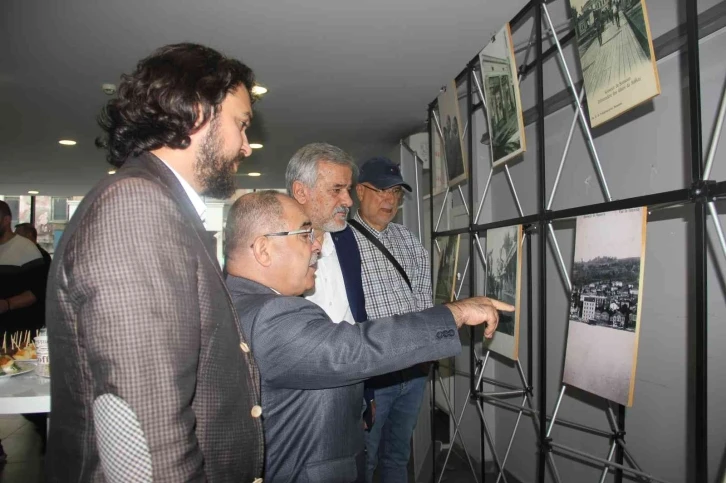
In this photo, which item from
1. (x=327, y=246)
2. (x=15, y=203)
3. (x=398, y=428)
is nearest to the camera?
(x=327, y=246)

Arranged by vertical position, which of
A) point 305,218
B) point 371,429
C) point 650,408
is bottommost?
point 371,429

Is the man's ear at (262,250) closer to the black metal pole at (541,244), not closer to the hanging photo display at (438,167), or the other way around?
the black metal pole at (541,244)

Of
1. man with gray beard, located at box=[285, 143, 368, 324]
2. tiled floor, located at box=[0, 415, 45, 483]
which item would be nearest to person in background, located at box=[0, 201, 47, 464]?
tiled floor, located at box=[0, 415, 45, 483]

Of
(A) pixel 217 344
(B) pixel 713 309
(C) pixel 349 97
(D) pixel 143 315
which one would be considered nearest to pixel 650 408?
A: (B) pixel 713 309

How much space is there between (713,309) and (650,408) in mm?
486

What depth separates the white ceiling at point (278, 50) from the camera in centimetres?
230

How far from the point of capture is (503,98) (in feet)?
5.60

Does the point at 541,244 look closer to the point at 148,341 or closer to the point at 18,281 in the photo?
the point at 148,341

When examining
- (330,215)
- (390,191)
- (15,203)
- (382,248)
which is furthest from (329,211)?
(15,203)

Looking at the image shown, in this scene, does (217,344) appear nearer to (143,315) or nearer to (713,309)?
(143,315)

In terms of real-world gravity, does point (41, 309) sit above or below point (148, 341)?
below

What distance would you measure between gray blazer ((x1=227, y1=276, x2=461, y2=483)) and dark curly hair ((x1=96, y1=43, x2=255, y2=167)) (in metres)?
0.40

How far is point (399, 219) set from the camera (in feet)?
18.7

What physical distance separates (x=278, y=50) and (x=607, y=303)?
2.31 m
